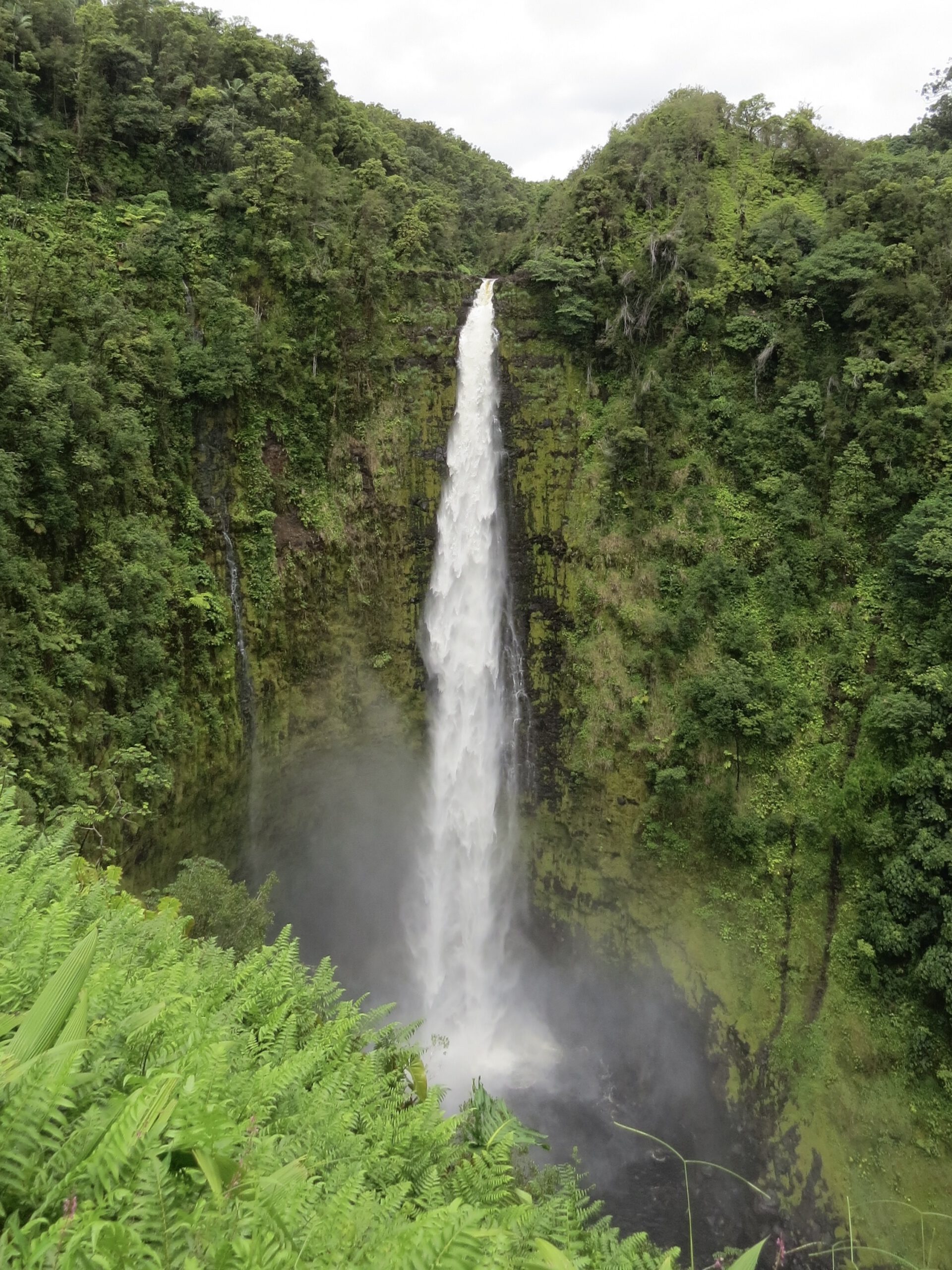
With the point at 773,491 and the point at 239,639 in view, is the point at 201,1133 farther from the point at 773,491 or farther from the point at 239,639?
the point at 773,491

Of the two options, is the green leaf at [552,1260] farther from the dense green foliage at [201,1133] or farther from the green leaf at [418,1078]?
the green leaf at [418,1078]

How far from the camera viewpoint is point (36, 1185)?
5.33 feet

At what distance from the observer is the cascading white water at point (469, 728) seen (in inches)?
581

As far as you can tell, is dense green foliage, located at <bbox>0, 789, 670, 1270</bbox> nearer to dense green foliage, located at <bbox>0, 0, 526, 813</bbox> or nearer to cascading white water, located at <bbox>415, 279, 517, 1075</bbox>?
dense green foliage, located at <bbox>0, 0, 526, 813</bbox>

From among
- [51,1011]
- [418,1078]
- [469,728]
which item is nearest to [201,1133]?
[51,1011]

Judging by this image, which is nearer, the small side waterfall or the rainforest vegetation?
the rainforest vegetation

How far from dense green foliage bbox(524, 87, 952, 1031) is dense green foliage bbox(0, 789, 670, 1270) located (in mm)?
9918

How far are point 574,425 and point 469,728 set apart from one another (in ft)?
25.7

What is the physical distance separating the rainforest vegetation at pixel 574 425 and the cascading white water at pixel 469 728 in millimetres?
1568

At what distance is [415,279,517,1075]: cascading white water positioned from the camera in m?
14.8


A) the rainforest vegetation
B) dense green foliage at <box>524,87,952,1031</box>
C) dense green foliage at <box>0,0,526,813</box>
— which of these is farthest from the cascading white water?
dense green foliage at <box>0,0,526,813</box>

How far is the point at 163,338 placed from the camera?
13250 mm

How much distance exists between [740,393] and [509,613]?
7270 millimetres

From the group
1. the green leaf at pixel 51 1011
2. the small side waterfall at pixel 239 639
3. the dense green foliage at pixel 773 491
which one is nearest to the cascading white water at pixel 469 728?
the dense green foliage at pixel 773 491
